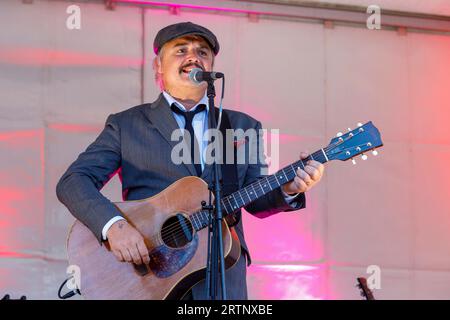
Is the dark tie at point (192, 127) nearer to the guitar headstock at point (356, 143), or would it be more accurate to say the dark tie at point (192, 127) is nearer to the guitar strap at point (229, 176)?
the guitar strap at point (229, 176)

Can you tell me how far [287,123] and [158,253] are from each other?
2.29 metres

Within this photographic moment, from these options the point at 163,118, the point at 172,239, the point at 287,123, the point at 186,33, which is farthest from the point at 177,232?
the point at 287,123

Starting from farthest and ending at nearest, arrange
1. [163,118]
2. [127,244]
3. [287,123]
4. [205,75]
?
1. [287,123]
2. [163,118]
3. [127,244]
4. [205,75]

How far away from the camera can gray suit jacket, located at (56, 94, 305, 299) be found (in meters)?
3.80

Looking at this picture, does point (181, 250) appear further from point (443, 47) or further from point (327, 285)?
point (443, 47)

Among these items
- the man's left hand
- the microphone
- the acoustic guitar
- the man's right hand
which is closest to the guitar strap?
the acoustic guitar

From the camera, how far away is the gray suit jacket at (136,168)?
3801mm

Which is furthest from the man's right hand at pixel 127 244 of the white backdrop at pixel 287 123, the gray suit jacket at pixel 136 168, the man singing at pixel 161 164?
the white backdrop at pixel 287 123

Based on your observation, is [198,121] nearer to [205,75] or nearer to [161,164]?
[161,164]

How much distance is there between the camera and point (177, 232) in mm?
3689

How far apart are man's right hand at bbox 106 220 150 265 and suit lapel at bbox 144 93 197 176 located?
583mm

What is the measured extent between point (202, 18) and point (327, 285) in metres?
2.27

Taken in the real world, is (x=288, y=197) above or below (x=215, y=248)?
above

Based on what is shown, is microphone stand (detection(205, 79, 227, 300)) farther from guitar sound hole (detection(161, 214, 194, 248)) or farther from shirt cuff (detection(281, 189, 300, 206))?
shirt cuff (detection(281, 189, 300, 206))
